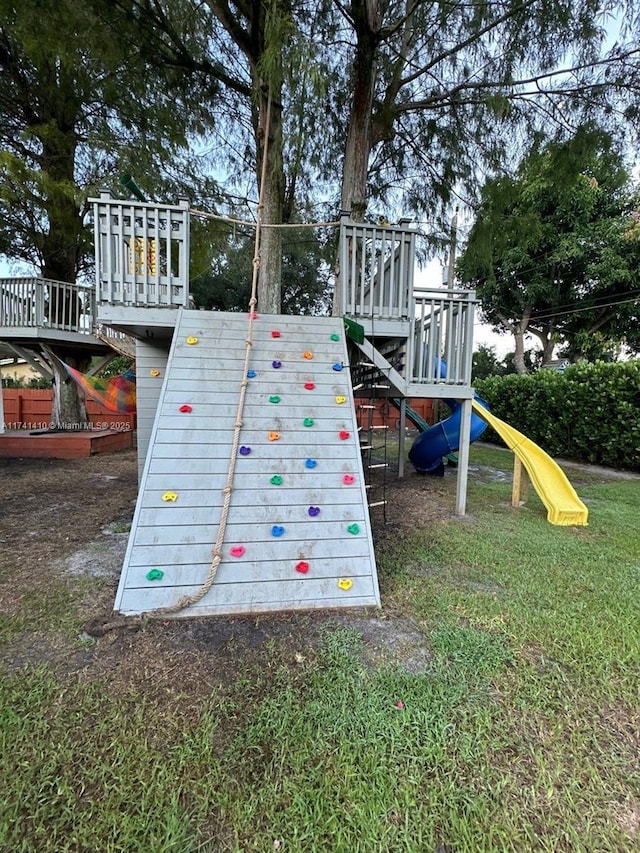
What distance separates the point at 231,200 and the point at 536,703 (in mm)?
7729

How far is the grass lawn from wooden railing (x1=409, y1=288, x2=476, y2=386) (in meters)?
2.72

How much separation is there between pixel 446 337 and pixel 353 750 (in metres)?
4.02

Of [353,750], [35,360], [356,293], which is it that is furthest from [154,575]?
[35,360]

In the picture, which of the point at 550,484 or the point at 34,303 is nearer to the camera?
the point at 550,484

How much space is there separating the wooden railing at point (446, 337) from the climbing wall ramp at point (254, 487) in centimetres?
108

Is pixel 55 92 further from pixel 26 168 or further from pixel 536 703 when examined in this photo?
pixel 536 703

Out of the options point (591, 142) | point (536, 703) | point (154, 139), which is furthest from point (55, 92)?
point (536, 703)

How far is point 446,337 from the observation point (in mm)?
4539

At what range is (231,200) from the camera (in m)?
6.89

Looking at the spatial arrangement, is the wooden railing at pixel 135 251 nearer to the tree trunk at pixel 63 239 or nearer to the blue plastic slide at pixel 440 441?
the tree trunk at pixel 63 239

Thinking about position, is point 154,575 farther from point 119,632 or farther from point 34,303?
point 34,303

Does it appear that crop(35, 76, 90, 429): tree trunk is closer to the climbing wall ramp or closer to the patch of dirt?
the climbing wall ramp

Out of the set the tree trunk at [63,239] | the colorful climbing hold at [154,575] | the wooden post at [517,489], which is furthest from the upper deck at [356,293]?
the tree trunk at [63,239]

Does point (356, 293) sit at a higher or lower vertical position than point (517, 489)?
higher
